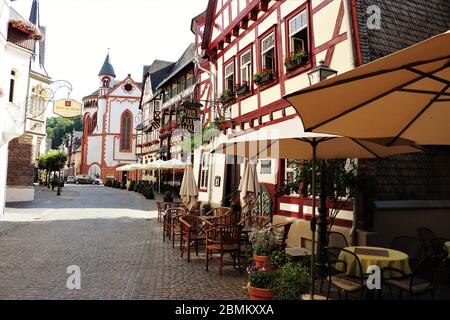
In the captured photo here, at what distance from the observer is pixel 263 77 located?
1089 centimetres

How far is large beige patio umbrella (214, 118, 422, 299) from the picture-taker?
5172mm

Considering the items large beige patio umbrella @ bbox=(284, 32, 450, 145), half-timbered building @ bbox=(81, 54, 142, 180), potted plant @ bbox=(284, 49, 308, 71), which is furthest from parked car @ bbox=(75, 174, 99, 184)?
large beige patio umbrella @ bbox=(284, 32, 450, 145)

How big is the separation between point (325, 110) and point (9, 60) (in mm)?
15982

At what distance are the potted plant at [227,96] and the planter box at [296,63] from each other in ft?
12.4

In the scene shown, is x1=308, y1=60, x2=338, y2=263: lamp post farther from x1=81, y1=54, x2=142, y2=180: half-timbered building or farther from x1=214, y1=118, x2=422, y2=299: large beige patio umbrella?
x1=81, y1=54, x2=142, y2=180: half-timbered building

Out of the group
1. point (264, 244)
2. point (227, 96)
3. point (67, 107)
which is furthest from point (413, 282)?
point (67, 107)

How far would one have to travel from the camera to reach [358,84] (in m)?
3.03

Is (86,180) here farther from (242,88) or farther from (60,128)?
(60,128)

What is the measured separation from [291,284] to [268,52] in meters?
8.59

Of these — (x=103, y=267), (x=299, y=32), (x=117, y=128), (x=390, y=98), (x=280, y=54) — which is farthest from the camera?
(x=117, y=128)

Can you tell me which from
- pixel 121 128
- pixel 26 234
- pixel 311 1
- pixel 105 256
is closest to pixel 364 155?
pixel 311 1

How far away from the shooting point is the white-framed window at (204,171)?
16.7m

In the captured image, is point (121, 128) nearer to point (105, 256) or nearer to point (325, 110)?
point (105, 256)

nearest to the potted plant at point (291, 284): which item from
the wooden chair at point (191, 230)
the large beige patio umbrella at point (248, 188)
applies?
the wooden chair at point (191, 230)
